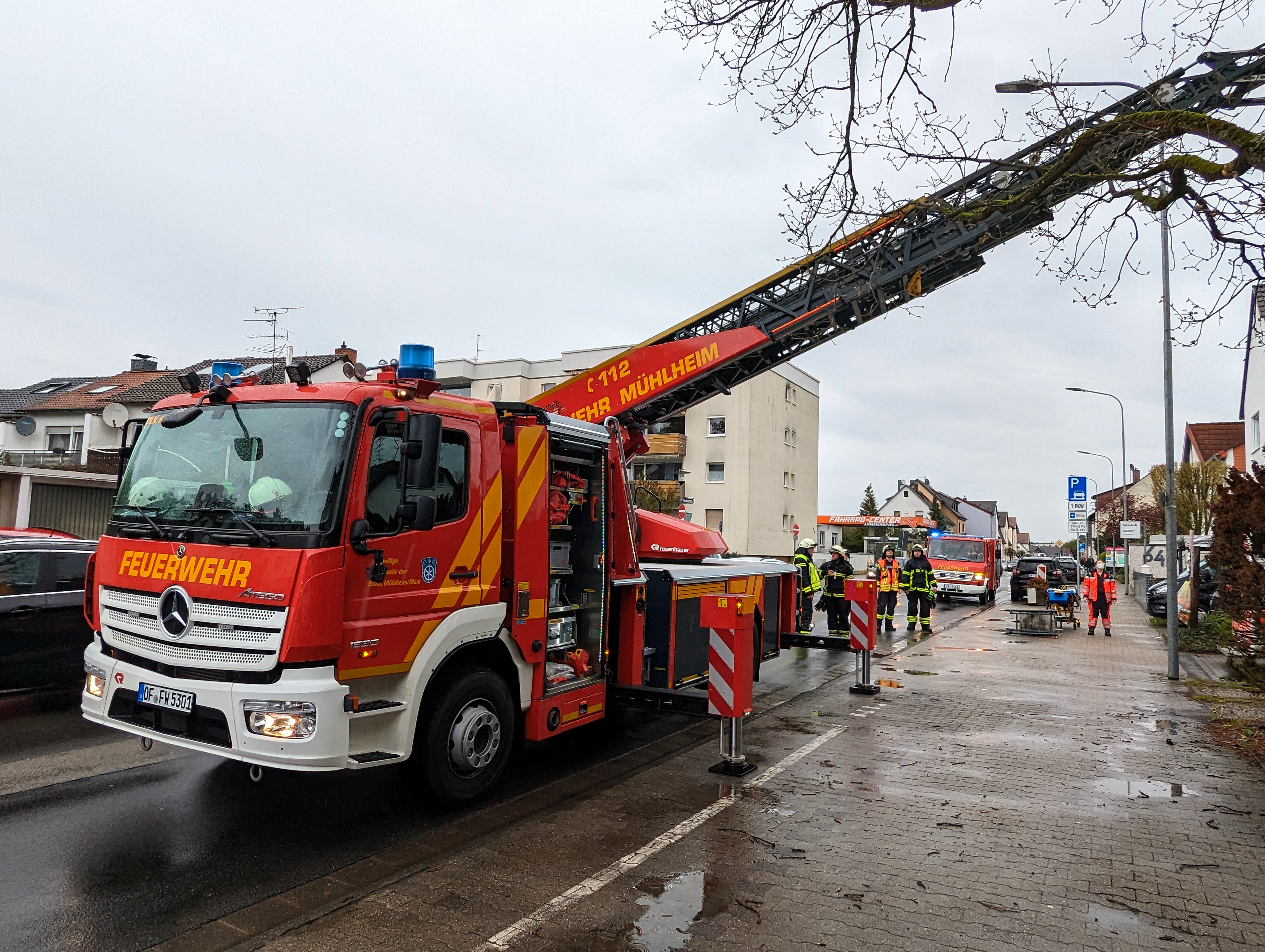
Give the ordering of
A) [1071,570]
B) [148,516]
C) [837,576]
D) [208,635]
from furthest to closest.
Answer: [1071,570], [837,576], [148,516], [208,635]

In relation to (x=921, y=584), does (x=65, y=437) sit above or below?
above

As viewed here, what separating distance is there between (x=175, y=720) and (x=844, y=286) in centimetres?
680

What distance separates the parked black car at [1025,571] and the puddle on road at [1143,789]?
2167 centimetres

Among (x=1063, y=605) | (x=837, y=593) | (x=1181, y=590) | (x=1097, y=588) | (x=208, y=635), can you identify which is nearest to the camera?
(x=208, y=635)

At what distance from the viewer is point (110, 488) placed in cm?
1961

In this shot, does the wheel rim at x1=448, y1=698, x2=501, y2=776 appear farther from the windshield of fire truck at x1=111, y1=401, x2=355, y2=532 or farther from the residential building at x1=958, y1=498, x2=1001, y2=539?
the residential building at x1=958, y1=498, x2=1001, y2=539

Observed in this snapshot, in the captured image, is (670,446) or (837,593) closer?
(837,593)

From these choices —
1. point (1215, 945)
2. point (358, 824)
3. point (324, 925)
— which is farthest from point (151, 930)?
point (1215, 945)

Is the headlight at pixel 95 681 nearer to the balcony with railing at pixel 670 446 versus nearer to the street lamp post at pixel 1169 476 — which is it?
the street lamp post at pixel 1169 476

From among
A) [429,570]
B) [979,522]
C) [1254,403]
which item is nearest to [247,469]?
[429,570]

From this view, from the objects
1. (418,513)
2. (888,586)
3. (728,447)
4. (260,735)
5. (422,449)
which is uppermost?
(728,447)

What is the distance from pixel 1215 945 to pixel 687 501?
89.2ft

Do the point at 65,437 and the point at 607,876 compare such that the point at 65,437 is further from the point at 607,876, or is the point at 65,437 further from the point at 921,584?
the point at 607,876

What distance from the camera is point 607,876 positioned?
14.5 feet
